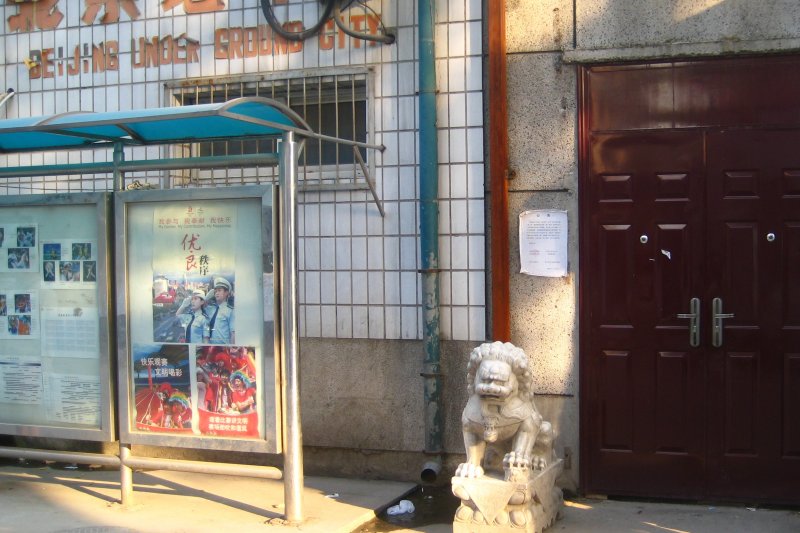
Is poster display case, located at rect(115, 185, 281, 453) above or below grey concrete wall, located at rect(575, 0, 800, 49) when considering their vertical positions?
below

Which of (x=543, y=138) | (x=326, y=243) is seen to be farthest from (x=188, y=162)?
(x=543, y=138)

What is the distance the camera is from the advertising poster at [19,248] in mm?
6949

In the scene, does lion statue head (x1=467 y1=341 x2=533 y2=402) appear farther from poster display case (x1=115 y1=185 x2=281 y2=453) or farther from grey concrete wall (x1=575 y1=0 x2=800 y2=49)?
grey concrete wall (x1=575 y1=0 x2=800 y2=49)

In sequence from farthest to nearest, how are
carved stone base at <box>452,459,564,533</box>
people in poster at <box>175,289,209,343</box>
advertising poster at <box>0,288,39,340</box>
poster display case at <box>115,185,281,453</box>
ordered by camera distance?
1. advertising poster at <box>0,288,39,340</box>
2. people in poster at <box>175,289,209,343</box>
3. poster display case at <box>115,185,281,453</box>
4. carved stone base at <box>452,459,564,533</box>

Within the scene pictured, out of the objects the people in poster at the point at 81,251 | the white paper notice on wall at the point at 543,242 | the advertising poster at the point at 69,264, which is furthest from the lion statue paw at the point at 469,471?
the people in poster at the point at 81,251

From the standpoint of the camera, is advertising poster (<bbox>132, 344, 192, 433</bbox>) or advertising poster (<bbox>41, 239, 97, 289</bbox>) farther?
advertising poster (<bbox>41, 239, 97, 289</bbox>)

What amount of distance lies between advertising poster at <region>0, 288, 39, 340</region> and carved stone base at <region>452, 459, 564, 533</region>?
10.8 ft

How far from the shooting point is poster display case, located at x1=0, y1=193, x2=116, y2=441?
668 cm

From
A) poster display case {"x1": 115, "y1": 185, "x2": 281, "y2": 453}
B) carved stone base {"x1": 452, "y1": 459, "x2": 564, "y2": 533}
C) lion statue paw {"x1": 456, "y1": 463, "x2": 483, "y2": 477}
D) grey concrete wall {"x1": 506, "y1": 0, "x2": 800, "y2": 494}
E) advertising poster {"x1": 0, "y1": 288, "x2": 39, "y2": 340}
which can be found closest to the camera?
carved stone base {"x1": 452, "y1": 459, "x2": 564, "y2": 533}

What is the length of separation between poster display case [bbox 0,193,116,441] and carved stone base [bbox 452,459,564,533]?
253cm

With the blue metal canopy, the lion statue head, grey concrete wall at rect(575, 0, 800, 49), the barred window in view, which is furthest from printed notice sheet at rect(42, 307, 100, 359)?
grey concrete wall at rect(575, 0, 800, 49)

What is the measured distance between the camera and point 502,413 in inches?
236

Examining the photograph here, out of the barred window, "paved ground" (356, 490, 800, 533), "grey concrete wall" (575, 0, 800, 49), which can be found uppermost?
"grey concrete wall" (575, 0, 800, 49)

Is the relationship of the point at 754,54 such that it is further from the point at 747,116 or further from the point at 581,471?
the point at 581,471
